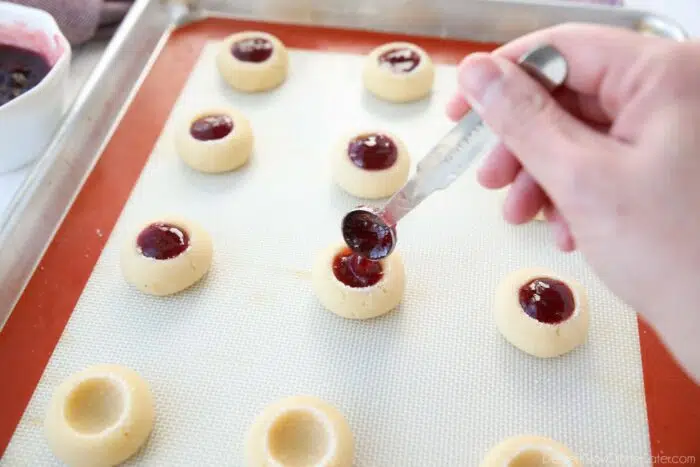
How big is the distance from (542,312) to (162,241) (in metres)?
0.69

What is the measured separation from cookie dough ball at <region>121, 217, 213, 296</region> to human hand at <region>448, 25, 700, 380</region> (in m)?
0.64

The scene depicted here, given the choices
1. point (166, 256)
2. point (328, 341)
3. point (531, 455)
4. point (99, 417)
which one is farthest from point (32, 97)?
point (531, 455)

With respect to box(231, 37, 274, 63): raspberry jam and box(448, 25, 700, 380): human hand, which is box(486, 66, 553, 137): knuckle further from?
box(231, 37, 274, 63): raspberry jam

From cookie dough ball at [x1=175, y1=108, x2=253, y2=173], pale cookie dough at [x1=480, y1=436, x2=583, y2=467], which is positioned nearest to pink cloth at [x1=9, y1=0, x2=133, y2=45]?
cookie dough ball at [x1=175, y1=108, x2=253, y2=173]

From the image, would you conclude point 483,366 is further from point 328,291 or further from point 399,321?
point 328,291

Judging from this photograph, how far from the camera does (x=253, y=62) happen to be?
5.41 ft

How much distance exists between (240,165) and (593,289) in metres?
0.75

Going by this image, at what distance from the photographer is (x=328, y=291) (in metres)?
1.26

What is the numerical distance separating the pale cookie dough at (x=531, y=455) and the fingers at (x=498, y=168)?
1.31 ft

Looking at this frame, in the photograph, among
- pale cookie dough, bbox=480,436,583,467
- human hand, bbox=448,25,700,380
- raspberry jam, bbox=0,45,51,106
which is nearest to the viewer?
human hand, bbox=448,25,700,380

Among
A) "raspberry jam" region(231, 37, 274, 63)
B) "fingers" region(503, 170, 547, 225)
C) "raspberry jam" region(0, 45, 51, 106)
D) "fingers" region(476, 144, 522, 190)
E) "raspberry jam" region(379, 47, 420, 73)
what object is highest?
"fingers" region(476, 144, 522, 190)

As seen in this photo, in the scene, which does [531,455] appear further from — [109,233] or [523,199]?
[109,233]

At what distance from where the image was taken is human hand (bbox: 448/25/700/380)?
0.77 metres

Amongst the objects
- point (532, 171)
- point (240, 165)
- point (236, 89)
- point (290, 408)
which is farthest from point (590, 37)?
point (236, 89)
